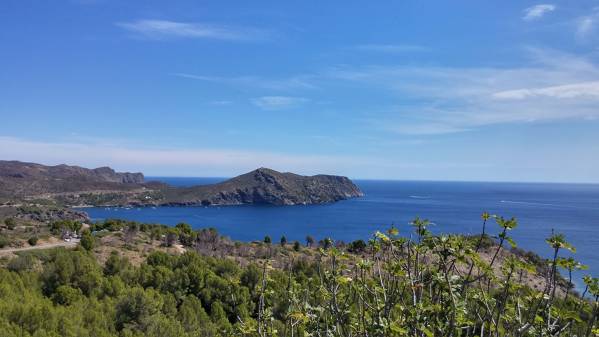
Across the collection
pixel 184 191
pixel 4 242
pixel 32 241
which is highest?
pixel 4 242

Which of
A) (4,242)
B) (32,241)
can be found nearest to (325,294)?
(4,242)

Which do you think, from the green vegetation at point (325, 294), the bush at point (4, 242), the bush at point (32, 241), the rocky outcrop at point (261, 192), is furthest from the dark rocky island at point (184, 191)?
the green vegetation at point (325, 294)

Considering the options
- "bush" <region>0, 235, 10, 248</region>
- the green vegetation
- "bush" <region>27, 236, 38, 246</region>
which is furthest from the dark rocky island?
the green vegetation

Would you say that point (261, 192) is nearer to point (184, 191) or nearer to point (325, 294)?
point (184, 191)

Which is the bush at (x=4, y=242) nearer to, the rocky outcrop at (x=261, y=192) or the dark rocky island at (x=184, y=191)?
the dark rocky island at (x=184, y=191)

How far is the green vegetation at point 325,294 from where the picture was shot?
3.38m

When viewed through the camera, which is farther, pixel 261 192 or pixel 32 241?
pixel 261 192

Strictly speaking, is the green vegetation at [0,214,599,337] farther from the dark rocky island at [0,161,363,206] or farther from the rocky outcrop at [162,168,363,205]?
the dark rocky island at [0,161,363,206]

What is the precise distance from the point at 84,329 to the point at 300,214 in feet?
391

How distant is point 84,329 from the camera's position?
51.0 ft

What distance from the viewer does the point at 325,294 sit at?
4.80m

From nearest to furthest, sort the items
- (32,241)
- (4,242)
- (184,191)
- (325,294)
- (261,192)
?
1. (325,294)
2. (4,242)
3. (32,241)
4. (261,192)
5. (184,191)

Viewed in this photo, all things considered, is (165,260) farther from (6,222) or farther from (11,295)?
(6,222)

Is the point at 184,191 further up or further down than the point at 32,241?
further down
